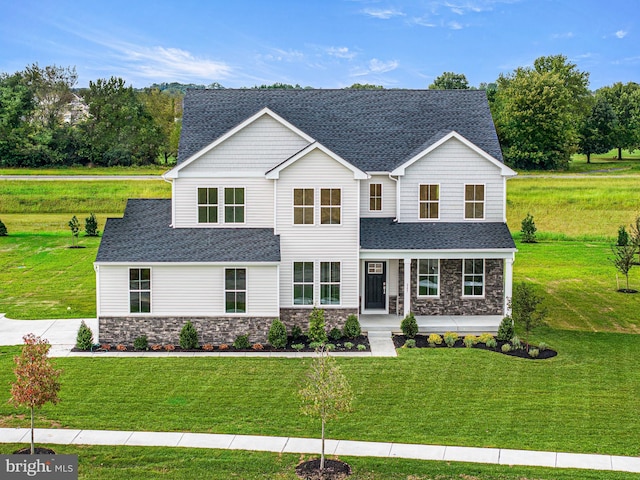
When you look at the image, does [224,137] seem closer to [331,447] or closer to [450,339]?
[450,339]

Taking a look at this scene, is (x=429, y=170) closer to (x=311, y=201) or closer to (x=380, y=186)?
(x=380, y=186)

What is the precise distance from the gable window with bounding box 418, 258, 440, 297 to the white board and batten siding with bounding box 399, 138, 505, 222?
173 cm

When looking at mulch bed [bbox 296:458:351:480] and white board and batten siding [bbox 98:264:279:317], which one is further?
white board and batten siding [bbox 98:264:279:317]

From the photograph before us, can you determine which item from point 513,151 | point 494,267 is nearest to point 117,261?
point 494,267

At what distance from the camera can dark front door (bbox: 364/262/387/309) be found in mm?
30797

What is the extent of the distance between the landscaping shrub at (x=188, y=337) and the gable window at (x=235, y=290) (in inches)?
56.4

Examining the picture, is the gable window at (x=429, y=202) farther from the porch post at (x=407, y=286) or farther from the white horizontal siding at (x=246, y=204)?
the white horizontal siding at (x=246, y=204)

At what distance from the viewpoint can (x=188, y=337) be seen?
27.0m

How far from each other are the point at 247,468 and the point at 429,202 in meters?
16.2

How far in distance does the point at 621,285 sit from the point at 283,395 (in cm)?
2237

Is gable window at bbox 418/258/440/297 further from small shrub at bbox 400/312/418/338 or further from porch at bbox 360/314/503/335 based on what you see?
small shrub at bbox 400/312/418/338

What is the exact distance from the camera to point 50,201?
200 feet

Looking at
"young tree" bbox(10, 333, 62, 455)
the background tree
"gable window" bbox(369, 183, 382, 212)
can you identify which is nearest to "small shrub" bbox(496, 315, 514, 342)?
"gable window" bbox(369, 183, 382, 212)

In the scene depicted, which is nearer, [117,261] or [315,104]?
[117,261]
